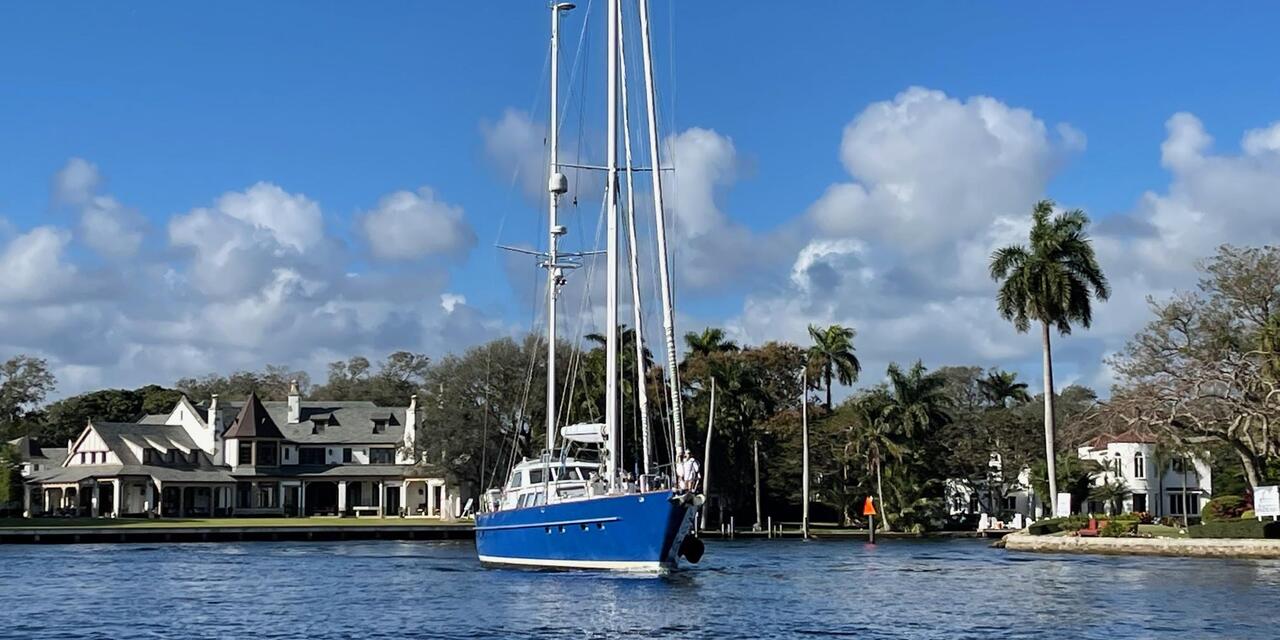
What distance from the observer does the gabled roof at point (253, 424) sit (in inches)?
4690

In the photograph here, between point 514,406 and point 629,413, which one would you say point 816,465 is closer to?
point 629,413

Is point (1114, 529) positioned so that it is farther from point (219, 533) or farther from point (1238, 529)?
point (219, 533)

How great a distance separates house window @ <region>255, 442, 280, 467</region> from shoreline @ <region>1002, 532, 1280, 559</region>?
63.8 metres

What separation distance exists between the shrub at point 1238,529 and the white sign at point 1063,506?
34.6ft

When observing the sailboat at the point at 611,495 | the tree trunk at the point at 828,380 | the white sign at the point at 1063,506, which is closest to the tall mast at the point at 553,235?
the sailboat at the point at 611,495

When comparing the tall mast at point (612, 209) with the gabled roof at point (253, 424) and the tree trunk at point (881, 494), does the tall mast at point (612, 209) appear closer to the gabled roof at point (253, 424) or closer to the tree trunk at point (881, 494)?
the tree trunk at point (881, 494)

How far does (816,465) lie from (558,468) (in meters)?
55.8

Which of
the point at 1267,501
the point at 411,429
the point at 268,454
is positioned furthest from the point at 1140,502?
the point at 268,454

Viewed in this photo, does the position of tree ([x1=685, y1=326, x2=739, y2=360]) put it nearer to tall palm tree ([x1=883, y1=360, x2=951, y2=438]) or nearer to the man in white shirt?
tall palm tree ([x1=883, y1=360, x2=951, y2=438])

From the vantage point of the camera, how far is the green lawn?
98.5m

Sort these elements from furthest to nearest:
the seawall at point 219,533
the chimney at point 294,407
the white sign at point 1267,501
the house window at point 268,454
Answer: the chimney at point 294,407
the house window at point 268,454
the seawall at point 219,533
the white sign at point 1267,501

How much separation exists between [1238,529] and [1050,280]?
19.1m

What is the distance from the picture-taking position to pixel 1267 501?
6706cm

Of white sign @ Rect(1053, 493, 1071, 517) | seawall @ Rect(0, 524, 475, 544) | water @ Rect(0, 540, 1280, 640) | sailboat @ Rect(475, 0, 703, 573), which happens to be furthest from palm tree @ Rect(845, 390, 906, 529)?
sailboat @ Rect(475, 0, 703, 573)
